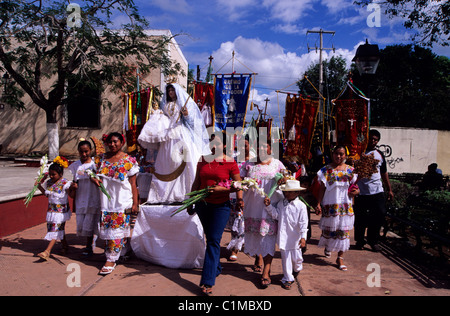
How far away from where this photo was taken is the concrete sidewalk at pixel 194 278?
3.83 metres

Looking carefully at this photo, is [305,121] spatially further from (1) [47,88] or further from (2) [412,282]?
(1) [47,88]

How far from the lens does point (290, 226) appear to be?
4.05 m

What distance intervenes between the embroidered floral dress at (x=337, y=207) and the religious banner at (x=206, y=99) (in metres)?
4.25

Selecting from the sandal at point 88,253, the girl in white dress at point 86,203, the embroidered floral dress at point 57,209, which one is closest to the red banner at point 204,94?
the girl in white dress at point 86,203

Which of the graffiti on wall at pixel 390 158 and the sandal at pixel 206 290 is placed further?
the graffiti on wall at pixel 390 158

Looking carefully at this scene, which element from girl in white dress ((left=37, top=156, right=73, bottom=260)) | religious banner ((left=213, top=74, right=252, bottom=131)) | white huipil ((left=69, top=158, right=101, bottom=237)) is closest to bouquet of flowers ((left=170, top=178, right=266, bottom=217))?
white huipil ((left=69, top=158, right=101, bottom=237))

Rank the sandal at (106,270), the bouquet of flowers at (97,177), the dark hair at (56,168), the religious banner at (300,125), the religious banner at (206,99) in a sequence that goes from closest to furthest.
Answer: the sandal at (106,270) < the bouquet of flowers at (97,177) < the dark hair at (56,168) < the religious banner at (300,125) < the religious banner at (206,99)

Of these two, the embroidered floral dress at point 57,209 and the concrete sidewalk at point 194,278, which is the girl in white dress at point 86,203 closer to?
the embroidered floral dress at point 57,209

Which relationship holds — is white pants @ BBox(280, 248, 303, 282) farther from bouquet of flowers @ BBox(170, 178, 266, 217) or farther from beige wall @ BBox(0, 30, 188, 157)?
beige wall @ BBox(0, 30, 188, 157)

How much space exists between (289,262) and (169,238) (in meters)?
1.66

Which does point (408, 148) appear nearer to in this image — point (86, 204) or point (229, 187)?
point (229, 187)

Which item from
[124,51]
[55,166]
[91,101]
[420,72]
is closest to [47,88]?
[91,101]

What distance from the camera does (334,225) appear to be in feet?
15.9

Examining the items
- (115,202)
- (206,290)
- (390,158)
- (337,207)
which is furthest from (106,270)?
(390,158)
